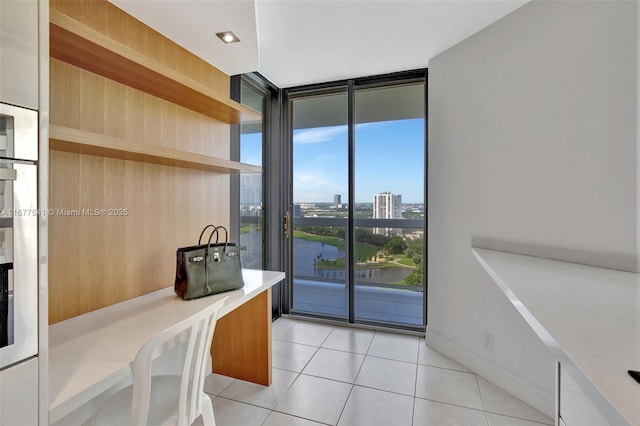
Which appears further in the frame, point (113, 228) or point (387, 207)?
point (387, 207)

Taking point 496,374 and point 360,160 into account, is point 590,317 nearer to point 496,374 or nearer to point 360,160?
point 496,374

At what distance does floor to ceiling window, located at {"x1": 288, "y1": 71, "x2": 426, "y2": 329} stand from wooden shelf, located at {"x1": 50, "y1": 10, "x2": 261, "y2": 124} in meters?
1.33

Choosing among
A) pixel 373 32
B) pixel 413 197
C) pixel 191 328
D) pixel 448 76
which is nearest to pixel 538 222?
pixel 413 197

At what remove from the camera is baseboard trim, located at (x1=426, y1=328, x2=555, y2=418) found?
69.9 inches

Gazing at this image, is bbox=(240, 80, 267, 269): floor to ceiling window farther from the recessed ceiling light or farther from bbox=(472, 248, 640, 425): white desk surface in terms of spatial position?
bbox=(472, 248, 640, 425): white desk surface

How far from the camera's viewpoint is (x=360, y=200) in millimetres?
3027

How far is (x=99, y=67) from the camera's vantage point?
1.34 m

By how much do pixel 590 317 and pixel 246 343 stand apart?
1.88 meters

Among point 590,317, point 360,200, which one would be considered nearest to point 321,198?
point 360,200

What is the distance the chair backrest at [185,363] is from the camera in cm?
91

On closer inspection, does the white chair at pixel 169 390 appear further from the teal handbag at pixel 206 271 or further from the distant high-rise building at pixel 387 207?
the distant high-rise building at pixel 387 207

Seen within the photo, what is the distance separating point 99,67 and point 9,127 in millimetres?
855

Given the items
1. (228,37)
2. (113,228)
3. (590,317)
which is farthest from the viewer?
(228,37)

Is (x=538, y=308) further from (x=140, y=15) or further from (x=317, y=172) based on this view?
(x=317, y=172)
